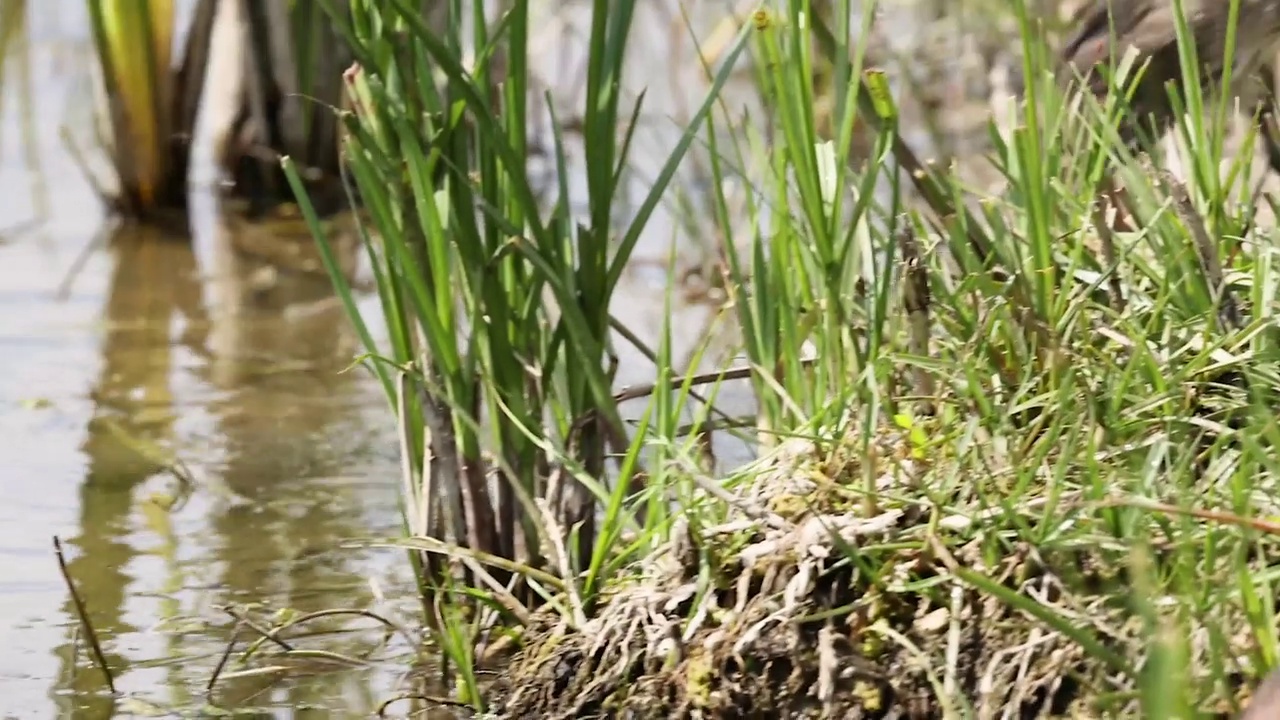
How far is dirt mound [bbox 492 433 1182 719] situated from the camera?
1.80 meters

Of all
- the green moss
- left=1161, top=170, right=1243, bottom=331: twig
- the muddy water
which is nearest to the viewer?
the green moss

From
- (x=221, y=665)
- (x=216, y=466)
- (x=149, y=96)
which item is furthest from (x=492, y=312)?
(x=149, y=96)

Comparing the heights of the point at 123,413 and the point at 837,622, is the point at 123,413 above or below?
below

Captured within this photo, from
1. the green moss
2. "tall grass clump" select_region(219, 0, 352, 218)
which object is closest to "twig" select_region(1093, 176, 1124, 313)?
the green moss

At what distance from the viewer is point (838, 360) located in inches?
85.2

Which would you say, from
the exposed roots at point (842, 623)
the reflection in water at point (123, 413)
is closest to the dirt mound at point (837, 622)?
the exposed roots at point (842, 623)

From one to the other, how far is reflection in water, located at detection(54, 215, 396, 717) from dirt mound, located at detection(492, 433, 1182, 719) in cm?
42

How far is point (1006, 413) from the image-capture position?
1980mm

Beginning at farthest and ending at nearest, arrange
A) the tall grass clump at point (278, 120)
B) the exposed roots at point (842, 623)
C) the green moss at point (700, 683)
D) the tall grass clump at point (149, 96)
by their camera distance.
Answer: the tall grass clump at point (278, 120), the tall grass clump at point (149, 96), the green moss at point (700, 683), the exposed roots at point (842, 623)

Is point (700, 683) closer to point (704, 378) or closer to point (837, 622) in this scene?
point (837, 622)

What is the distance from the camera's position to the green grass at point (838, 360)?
1879 mm

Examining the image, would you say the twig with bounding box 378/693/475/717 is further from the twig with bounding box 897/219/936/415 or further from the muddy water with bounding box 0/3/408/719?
the twig with bounding box 897/219/936/415

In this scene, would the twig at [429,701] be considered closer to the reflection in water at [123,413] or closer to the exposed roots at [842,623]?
the exposed roots at [842,623]

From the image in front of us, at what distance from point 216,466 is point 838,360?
→ 1.49 metres
